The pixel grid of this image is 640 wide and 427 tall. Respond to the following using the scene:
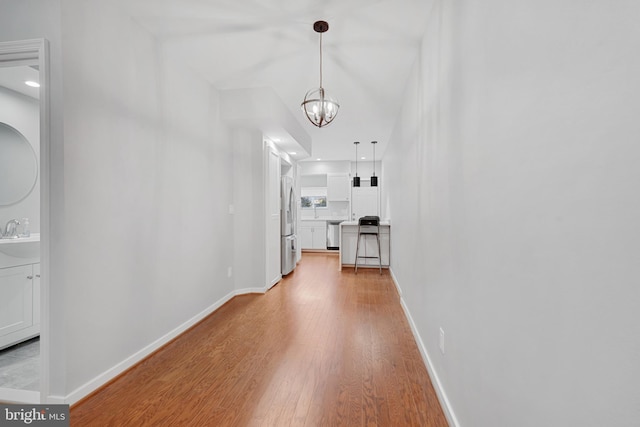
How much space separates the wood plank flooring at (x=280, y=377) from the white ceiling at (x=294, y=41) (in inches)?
103

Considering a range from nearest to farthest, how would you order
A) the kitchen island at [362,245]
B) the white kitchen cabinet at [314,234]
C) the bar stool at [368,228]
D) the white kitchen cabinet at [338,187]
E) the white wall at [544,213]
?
the white wall at [544,213]
the bar stool at [368,228]
the kitchen island at [362,245]
the white kitchen cabinet at [314,234]
the white kitchen cabinet at [338,187]

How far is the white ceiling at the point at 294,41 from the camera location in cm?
207

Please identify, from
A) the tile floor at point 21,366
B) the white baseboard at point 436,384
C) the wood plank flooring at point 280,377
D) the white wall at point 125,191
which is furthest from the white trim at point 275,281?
the tile floor at point 21,366

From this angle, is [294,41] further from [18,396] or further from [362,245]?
[362,245]

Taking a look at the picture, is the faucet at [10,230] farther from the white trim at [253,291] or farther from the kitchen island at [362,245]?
the kitchen island at [362,245]

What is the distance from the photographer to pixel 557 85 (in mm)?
727

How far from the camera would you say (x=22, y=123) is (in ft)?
9.27

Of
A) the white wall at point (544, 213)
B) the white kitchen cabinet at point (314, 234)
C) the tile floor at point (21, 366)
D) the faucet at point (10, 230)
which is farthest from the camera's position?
the white kitchen cabinet at point (314, 234)

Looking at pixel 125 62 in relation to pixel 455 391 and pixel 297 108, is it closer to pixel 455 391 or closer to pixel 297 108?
pixel 297 108

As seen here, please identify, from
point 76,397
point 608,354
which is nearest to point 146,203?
point 76,397

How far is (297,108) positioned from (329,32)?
5.78ft

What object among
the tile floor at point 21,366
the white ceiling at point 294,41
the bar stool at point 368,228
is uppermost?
the white ceiling at point 294,41

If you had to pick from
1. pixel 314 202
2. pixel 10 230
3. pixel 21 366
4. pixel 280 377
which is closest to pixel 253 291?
pixel 280 377

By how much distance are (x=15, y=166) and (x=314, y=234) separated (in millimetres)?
6006
